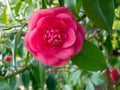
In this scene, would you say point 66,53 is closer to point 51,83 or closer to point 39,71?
point 39,71

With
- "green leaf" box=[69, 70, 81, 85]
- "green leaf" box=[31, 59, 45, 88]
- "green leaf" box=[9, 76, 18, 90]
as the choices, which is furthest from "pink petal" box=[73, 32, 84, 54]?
"green leaf" box=[69, 70, 81, 85]

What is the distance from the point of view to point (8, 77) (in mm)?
1109

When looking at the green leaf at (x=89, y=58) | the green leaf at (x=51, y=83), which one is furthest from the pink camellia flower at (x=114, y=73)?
the green leaf at (x=89, y=58)

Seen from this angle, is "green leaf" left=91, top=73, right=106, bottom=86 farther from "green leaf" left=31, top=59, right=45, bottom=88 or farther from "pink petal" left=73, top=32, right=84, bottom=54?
"pink petal" left=73, top=32, right=84, bottom=54

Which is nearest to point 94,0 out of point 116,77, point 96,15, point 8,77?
point 96,15

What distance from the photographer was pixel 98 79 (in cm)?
137

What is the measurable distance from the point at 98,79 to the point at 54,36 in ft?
2.39

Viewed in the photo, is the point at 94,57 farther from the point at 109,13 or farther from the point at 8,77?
the point at 8,77

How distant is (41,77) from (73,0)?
36 cm

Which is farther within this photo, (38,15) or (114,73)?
(114,73)

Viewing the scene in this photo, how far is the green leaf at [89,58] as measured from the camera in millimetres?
728

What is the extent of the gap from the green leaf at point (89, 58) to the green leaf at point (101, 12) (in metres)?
0.11

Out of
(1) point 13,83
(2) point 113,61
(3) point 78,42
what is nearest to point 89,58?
(3) point 78,42

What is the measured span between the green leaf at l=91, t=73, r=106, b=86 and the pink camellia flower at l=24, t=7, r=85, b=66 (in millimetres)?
709
